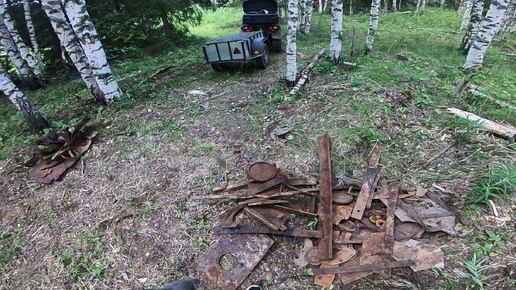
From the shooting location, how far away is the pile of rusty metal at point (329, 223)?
283 centimetres

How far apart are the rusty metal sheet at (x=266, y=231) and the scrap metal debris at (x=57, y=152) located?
3.05 metres

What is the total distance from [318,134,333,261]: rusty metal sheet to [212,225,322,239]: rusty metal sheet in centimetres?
10

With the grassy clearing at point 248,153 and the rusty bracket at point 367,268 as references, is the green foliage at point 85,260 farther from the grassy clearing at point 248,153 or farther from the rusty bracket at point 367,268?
the rusty bracket at point 367,268

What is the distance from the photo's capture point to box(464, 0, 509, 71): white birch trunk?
6195 mm

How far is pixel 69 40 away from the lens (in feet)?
19.5

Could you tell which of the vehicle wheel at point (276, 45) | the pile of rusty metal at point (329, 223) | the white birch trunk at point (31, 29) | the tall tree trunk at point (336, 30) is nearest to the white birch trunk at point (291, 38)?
the tall tree trunk at point (336, 30)

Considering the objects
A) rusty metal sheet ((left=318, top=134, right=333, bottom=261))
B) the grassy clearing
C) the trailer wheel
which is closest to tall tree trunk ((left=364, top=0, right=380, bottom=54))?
the grassy clearing

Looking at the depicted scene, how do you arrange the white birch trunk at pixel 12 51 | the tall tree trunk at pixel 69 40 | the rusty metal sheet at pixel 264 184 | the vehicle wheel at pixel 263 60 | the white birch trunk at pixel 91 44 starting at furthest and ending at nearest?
the white birch trunk at pixel 12 51, the vehicle wheel at pixel 263 60, the tall tree trunk at pixel 69 40, the white birch trunk at pixel 91 44, the rusty metal sheet at pixel 264 184

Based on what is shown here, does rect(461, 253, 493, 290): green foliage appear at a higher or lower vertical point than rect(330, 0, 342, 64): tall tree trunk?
lower

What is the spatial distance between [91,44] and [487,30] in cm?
881

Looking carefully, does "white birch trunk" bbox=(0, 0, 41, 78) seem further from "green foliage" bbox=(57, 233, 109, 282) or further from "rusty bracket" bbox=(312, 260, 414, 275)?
"rusty bracket" bbox=(312, 260, 414, 275)

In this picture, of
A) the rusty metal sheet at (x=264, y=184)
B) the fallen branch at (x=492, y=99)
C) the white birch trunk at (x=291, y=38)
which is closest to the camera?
the rusty metal sheet at (x=264, y=184)

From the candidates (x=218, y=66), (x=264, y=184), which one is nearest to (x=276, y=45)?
(x=218, y=66)

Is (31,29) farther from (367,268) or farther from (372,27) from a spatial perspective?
(367,268)
